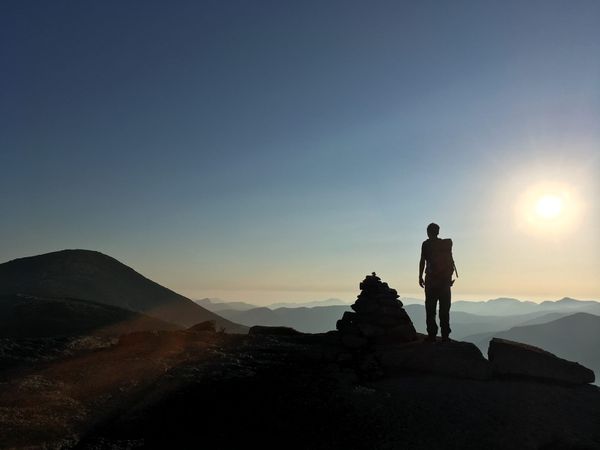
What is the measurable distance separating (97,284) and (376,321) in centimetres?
10762

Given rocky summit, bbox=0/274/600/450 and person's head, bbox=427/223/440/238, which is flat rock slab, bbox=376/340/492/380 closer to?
rocky summit, bbox=0/274/600/450

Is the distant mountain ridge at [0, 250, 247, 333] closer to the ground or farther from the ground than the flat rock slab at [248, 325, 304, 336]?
farther from the ground

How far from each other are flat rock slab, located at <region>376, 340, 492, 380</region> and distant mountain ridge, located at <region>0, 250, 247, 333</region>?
8620 centimetres

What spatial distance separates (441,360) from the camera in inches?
533

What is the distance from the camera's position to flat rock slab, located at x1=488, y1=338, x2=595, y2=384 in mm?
13102

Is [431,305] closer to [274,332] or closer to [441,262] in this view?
[441,262]

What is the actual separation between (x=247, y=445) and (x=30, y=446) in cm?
387

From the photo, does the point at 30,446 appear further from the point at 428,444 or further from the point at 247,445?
the point at 428,444

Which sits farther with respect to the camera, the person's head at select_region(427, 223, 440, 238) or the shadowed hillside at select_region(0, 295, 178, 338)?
the shadowed hillside at select_region(0, 295, 178, 338)

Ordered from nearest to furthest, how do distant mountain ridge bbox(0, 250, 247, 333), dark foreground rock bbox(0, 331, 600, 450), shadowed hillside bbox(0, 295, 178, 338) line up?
1. dark foreground rock bbox(0, 331, 600, 450)
2. shadowed hillside bbox(0, 295, 178, 338)
3. distant mountain ridge bbox(0, 250, 247, 333)

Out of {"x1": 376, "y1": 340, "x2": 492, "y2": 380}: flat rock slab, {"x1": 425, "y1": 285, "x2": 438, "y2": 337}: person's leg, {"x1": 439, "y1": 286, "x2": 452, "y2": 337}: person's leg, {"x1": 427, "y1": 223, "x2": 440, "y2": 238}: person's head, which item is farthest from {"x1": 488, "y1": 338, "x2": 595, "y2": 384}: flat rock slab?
{"x1": 427, "y1": 223, "x2": 440, "y2": 238}: person's head

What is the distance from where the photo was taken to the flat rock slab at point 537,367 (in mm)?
13102

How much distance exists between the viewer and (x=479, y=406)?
10.8m

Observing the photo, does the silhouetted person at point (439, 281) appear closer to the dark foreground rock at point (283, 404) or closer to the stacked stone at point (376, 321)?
the stacked stone at point (376, 321)
